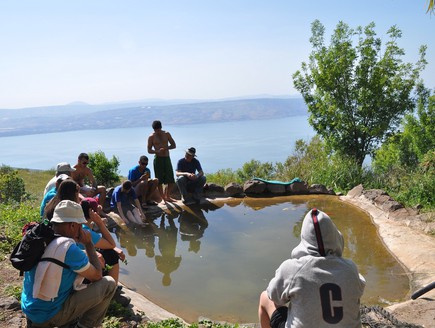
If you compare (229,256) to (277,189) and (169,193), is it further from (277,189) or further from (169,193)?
(277,189)

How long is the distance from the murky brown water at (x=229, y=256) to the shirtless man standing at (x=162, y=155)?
747 millimetres

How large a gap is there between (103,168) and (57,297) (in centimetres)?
1000

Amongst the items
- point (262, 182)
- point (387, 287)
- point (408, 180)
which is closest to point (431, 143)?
point (408, 180)

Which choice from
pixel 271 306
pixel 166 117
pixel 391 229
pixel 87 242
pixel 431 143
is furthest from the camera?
pixel 166 117

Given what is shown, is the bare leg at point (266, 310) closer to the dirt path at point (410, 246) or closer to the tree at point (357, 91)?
the dirt path at point (410, 246)

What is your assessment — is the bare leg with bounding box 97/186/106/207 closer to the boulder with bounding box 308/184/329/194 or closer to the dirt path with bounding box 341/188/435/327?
the boulder with bounding box 308/184/329/194

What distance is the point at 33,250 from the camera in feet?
8.84

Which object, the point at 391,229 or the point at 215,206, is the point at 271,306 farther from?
the point at 215,206

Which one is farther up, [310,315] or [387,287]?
[310,315]

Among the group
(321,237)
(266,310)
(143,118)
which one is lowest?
(266,310)

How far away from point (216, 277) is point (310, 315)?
296 centimetres

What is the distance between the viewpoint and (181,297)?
4609 millimetres

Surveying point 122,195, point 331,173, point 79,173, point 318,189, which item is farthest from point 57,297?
point 331,173

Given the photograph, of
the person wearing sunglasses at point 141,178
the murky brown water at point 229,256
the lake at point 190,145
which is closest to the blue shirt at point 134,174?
the person wearing sunglasses at point 141,178
